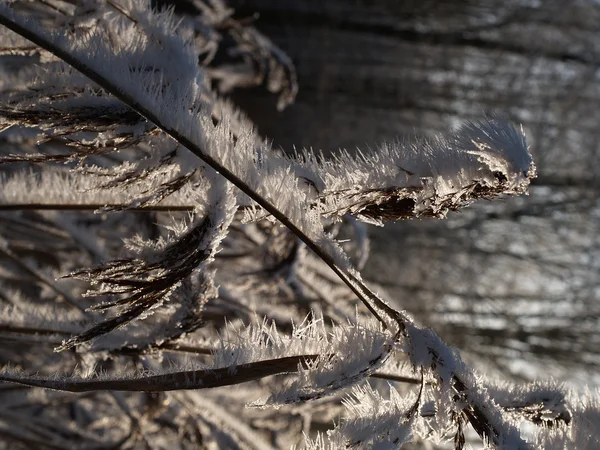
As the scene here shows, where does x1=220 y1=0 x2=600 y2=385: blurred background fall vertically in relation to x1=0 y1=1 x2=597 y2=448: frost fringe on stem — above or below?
below

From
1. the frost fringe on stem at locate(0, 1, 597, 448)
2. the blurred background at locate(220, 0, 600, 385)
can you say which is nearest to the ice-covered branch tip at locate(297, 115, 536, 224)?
the frost fringe on stem at locate(0, 1, 597, 448)

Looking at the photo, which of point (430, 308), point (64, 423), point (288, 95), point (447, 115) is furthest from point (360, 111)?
point (64, 423)

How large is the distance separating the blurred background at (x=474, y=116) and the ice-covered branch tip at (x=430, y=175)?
3322mm

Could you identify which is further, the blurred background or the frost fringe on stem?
the blurred background

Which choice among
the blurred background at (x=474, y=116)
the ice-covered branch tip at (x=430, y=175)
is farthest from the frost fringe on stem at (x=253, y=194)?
the blurred background at (x=474, y=116)

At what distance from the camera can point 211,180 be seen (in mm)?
571

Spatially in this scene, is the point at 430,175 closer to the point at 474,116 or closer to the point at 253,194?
the point at 253,194

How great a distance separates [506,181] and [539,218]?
13.9 feet

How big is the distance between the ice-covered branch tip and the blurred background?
3322 mm

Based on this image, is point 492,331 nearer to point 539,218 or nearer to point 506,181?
point 539,218

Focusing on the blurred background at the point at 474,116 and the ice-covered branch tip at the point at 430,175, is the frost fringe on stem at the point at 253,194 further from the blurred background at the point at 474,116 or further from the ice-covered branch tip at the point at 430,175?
the blurred background at the point at 474,116

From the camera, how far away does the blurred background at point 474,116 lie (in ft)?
12.9

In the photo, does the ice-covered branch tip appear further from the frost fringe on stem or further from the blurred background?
the blurred background

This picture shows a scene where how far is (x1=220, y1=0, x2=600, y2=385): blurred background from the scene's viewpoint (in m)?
3.94
